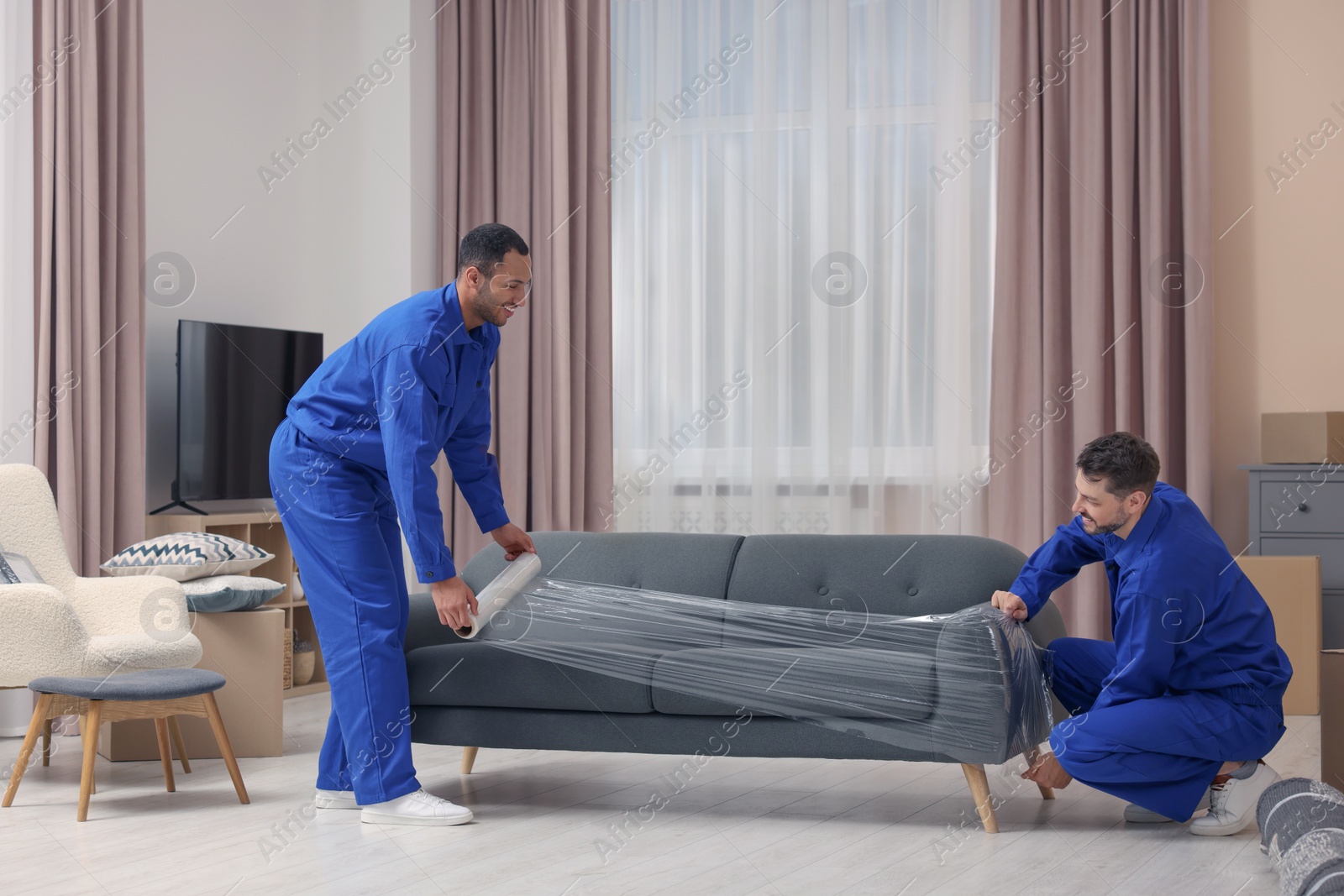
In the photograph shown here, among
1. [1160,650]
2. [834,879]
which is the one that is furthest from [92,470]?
[1160,650]

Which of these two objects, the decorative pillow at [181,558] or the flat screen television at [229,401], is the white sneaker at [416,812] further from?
the flat screen television at [229,401]

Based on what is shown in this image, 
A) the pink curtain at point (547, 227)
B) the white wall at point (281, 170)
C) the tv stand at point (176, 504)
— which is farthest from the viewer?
the pink curtain at point (547, 227)

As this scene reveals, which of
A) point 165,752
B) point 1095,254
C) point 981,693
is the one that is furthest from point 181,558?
point 1095,254

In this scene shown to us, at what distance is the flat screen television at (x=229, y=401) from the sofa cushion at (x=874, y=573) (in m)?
1.94

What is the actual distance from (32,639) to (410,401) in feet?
3.78

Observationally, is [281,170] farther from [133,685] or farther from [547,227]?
[133,685]

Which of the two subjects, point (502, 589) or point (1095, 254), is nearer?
point (502, 589)

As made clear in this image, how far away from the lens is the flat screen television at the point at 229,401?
441 centimetres

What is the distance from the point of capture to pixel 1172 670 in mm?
2590

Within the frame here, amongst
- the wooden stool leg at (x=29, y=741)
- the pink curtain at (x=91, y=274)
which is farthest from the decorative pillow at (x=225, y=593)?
the pink curtain at (x=91, y=274)

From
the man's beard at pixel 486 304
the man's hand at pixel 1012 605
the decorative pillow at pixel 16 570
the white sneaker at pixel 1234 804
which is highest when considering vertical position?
the man's beard at pixel 486 304

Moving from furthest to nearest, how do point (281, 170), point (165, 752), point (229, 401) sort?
1. point (281, 170)
2. point (229, 401)
3. point (165, 752)

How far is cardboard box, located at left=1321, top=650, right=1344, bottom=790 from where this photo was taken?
2662 millimetres

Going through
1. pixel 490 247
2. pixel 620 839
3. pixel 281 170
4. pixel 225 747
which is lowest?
pixel 620 839
